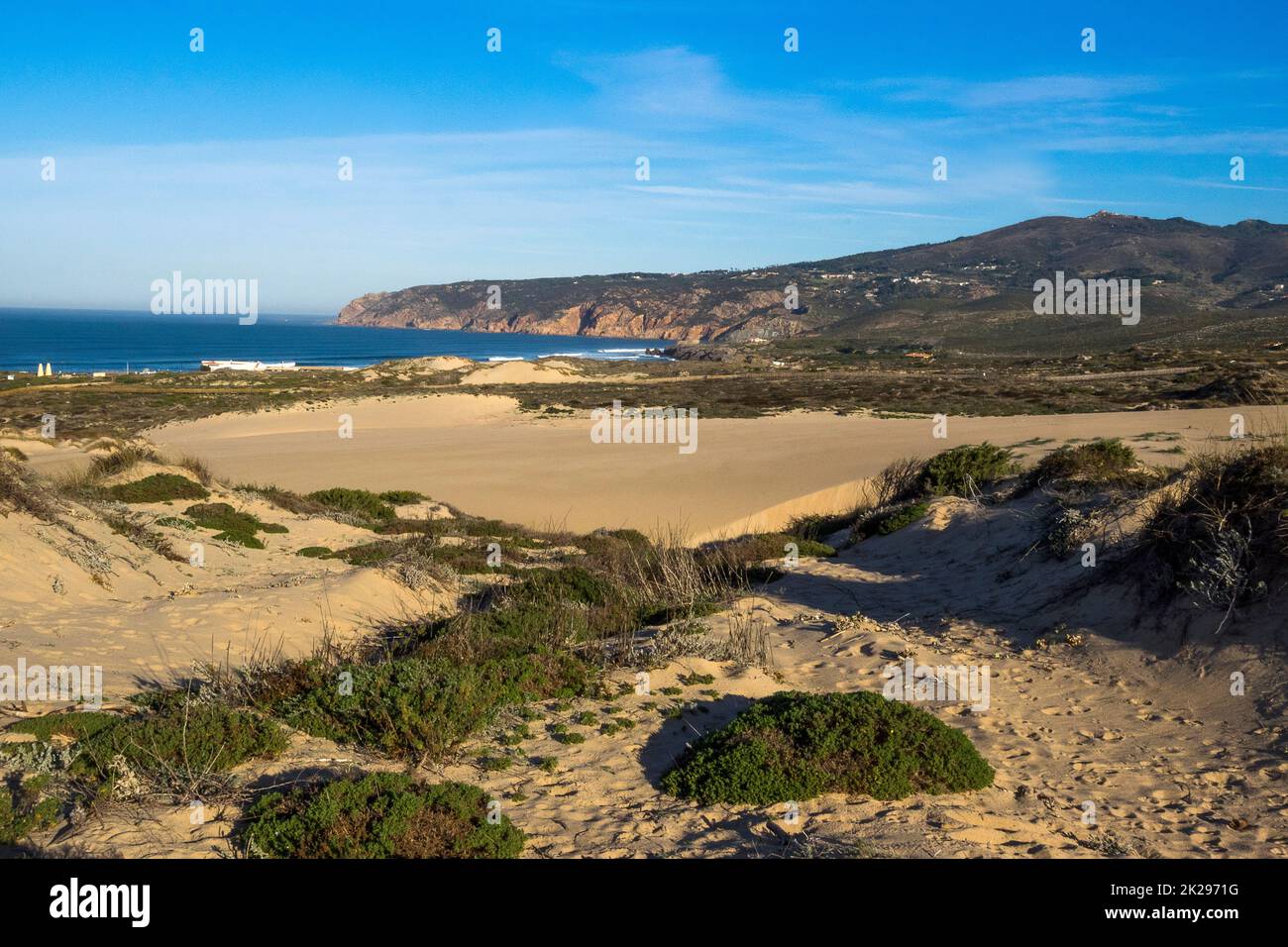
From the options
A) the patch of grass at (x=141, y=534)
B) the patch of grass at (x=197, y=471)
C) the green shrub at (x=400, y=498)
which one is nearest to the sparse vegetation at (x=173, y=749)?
the patch of grass at (x=141, y=534)

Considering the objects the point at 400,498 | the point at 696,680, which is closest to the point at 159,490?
the point at 400,498

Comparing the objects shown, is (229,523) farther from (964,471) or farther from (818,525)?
(964,471)

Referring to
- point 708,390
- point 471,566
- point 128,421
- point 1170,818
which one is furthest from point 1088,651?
point 708,390

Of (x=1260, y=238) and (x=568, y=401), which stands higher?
(x=1260, y=238)

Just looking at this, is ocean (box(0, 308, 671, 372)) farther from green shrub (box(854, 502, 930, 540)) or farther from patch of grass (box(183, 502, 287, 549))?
green shrub (box(854, 502, 930, 540))
